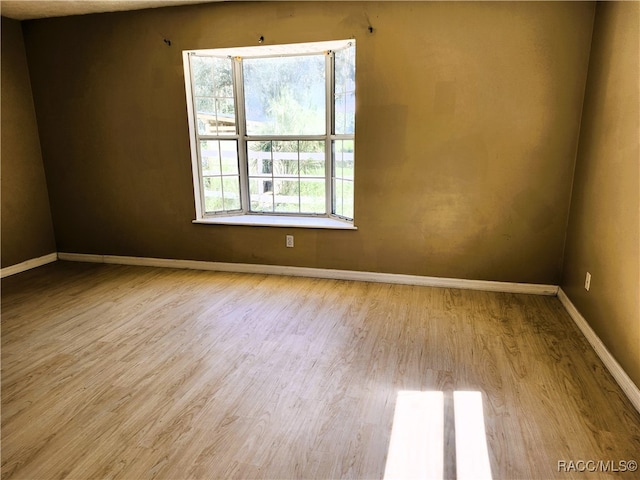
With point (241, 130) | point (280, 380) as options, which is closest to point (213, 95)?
point (241, 130)

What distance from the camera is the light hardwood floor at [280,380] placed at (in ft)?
5.57

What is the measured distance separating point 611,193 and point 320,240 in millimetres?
2246

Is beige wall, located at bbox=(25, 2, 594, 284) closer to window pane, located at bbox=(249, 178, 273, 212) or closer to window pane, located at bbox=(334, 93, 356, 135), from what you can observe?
window pane, located at bbox=(334, 93, 356, 135)

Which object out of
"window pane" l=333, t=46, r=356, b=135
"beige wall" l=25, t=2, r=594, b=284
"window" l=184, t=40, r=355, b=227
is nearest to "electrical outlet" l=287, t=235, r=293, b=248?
"beige wall" l=25, t=2, r=594, b=284

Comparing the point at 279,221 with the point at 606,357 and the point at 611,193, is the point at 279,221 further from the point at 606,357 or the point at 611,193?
the point at 606,357

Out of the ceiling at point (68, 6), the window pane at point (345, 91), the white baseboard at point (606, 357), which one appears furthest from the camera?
the window pane at point (345, 91)

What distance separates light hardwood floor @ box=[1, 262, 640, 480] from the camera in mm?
1697

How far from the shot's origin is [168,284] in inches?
147

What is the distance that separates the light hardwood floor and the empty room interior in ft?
0.05

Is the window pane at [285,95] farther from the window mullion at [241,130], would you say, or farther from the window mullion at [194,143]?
the window mullion at [194,143]

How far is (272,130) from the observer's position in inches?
157

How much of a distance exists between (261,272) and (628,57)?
3.22 meters

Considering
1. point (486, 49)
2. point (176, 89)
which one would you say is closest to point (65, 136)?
point (176, 89)
